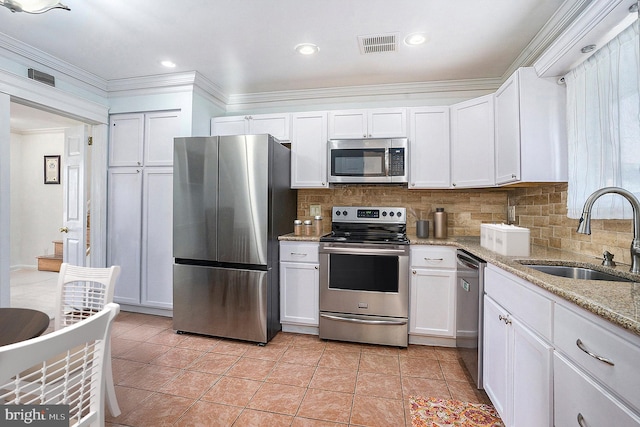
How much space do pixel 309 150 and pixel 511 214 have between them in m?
2.10

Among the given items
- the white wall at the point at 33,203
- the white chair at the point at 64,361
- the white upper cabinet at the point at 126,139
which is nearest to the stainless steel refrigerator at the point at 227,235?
the white upper cabinet at the point at 126,139

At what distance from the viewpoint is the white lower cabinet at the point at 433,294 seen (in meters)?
2.59

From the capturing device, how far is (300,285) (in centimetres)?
286

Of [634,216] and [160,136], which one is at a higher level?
[160,136]

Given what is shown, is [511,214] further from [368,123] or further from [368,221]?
[368,123]

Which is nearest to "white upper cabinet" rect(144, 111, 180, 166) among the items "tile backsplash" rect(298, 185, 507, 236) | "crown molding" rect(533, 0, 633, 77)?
"tile backsplash" rect(298, 185, 507, 236)

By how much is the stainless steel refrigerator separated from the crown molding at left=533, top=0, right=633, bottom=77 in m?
2.07

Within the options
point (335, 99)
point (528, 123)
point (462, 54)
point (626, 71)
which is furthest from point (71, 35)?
point (626, 71)

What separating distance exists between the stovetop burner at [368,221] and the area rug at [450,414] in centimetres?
150

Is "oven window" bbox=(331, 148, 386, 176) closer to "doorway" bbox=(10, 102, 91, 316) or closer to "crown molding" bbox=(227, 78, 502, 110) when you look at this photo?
"crown molding" bbox=(227, 78, 502, 110)

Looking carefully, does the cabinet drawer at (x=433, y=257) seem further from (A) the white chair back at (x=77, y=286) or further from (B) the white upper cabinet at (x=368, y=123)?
(A) the white chair back at (x=77, y=286)

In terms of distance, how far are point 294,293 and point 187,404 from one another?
1239mm

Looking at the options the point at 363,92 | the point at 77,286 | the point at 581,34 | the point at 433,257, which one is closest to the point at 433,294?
the point at 433,257

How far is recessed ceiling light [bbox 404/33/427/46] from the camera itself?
235 centimetres
